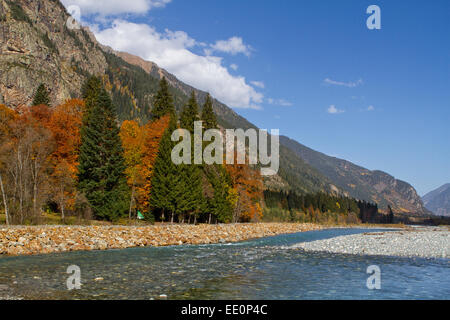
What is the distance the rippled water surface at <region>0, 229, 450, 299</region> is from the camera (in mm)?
11391

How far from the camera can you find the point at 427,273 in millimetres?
15672

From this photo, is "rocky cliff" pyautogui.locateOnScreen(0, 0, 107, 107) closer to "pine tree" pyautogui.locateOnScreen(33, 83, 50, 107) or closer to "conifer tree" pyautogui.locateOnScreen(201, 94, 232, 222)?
"pine tree" pyautogui.locateOnScreen(33, 83, 50, 107)

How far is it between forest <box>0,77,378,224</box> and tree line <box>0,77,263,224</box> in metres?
0.11

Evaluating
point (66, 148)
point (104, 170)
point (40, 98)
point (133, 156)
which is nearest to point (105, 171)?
point (104, 170)

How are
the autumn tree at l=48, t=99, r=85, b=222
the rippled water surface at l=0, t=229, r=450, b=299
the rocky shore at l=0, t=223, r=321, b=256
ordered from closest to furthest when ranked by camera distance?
the rippled water surface at l=0, t=229, r=450, b=299 → the rocky shore at l=0, t=223, r=321, b=256 → the autumn tree at l=48, t=99, r=85, b=222

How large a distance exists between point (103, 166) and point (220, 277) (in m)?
30.5

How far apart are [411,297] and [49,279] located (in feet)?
43.6

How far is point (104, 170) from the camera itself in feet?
134

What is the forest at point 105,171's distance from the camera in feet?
111

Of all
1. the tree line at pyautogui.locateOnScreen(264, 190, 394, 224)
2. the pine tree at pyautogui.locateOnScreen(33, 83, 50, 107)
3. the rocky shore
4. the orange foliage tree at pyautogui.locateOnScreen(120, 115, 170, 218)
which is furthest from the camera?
the tree line at pyautogui.locateOnScreen(264, 190, 394, 224)

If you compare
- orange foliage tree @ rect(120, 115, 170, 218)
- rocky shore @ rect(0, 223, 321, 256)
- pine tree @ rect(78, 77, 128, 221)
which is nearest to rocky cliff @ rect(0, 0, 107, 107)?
orange foliage tree @ rect(120, 115, 170, 218)

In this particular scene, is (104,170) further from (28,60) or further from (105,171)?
(28,60)

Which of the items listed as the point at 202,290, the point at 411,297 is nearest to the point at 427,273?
the point at 411,297

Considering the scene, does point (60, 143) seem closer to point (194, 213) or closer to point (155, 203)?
point (155, 203)
